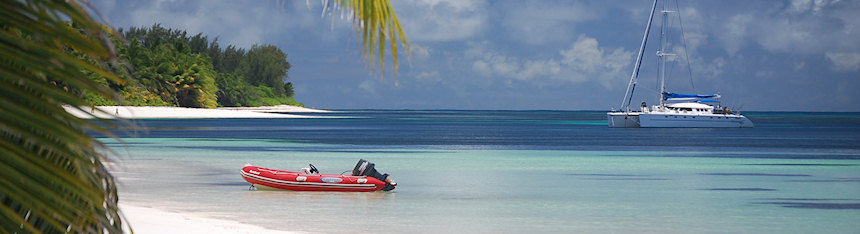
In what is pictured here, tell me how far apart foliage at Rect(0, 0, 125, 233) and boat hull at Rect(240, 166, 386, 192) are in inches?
693

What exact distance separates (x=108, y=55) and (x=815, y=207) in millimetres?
19244

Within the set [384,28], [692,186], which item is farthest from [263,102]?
[384,28]

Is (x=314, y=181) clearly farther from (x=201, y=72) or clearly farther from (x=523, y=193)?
(x=201, y=72)

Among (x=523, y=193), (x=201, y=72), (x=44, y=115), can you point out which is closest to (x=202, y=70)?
(x=201, y=72)

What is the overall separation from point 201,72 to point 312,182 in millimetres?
83398

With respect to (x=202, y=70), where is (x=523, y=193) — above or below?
below

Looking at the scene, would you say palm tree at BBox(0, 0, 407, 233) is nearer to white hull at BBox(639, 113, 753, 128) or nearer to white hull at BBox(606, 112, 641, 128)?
white hull at BBox(639, 113, 753, 128)

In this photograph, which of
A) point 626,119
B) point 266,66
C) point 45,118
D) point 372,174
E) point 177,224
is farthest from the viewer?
point 266,66

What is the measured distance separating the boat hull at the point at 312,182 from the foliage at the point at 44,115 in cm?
1759

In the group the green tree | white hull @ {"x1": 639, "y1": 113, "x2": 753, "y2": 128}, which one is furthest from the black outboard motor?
the green tree

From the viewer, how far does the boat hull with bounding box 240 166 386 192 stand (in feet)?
63.1

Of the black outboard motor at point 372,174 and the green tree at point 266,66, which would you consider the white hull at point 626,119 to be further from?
the green tree at point 266,66

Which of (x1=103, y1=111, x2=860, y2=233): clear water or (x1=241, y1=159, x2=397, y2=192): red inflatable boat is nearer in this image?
(x1=103, y1=111, x2=860, y2=233): clear water

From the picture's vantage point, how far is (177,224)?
13.8 meters
